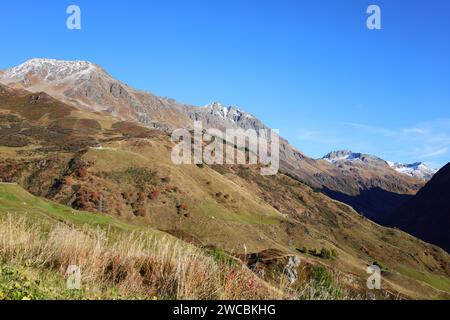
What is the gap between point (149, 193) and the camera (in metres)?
96.6

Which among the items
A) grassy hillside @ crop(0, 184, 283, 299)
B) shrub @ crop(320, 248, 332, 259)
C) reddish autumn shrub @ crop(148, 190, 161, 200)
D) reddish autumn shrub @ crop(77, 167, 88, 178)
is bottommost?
shrub @ crop(320, 248, 332, 259)

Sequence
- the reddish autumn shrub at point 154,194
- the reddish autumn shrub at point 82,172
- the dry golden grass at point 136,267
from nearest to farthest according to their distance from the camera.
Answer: the dry golden grass at point 136,267 → the reddish autumn shrub at point 82,172 → the reddish autumn shrub at point 154,194

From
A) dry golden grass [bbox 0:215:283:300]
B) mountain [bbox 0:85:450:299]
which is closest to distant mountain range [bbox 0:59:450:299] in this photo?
mountain [bbox 0:85:450:299]

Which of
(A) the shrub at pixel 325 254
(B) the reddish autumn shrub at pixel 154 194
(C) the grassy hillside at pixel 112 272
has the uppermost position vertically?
(B) the reddish autumn shrub at pixel 154 194

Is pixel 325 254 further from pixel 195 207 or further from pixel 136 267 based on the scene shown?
pixel 136 267

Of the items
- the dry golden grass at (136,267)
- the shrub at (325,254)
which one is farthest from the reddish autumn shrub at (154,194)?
the dry golden grass at (136,267)

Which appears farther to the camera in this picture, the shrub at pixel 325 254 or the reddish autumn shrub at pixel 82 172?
the shrub at pixel 325 254

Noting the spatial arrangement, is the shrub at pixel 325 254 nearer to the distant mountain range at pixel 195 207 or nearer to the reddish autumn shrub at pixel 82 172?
the distant mountain range at pixel 195 207

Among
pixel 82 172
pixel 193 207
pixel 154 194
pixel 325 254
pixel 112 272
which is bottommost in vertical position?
pixel 325 254

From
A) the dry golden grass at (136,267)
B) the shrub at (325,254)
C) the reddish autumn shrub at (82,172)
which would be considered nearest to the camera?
the dry golden grass at (136,267)

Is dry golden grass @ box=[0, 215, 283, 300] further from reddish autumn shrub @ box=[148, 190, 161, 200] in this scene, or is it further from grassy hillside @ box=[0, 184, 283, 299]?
reddish autumn shrub @ box=[148, 190, 161, 200]

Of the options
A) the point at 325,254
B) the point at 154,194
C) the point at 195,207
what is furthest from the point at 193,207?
the point at 325,254
